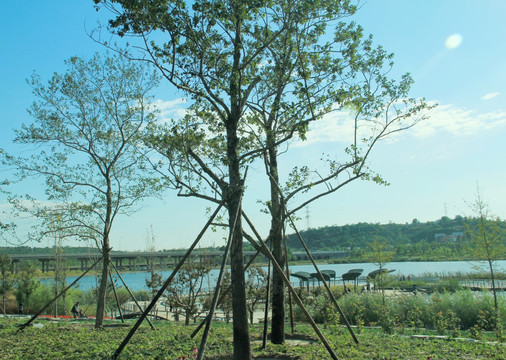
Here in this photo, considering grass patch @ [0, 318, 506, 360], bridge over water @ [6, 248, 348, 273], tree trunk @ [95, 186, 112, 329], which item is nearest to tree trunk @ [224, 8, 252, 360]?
grass patch @ [0, 318, 506, 360]

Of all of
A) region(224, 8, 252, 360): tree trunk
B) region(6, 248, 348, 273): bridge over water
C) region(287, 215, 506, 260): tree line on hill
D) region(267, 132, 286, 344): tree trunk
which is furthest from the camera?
region(287, 215, 506, 260): tree line on hill

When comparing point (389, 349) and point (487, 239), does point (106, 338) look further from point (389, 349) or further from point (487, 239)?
point (487, 239)

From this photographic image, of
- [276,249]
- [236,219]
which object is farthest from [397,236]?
[236,219]

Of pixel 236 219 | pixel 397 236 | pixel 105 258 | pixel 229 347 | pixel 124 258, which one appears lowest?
pixel 229 347

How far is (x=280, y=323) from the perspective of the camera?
943 centimetres

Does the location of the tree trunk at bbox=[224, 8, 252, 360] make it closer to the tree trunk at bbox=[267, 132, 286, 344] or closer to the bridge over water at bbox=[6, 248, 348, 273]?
the tree trunk at bbox=[267, 132, 286, 344]

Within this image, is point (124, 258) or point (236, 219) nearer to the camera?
point (236, 219)

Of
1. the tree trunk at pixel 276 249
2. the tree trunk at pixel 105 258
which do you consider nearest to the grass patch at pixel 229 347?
the tree trunk at pixel 276 249

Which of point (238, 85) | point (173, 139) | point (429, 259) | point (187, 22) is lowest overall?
point (429, 259)

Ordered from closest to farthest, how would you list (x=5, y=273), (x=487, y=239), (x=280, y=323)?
→ (x=280, y=323) → (x=487, y=239) → (x=5, y=273)

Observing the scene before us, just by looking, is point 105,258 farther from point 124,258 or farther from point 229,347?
point 124,258

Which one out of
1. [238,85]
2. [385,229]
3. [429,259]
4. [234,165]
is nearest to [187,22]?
[238,85]

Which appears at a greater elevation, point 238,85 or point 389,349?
point 238,85

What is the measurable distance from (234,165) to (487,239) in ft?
A: 46.1
